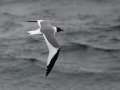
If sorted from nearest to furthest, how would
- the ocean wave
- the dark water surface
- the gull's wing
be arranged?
1. the gull's wing
2. the dark water surface
3. the ocean wave

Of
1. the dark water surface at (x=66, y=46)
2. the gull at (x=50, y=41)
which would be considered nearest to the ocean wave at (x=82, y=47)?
the dark water surface at (x=66, y=46)

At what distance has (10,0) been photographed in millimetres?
15180

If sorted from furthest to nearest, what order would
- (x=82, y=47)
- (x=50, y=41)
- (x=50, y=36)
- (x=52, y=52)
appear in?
(x=82, y=47) → (x=50, y=36) → (x=50, y=41) → (x=52, y=52)

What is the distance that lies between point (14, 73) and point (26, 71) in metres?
0.27

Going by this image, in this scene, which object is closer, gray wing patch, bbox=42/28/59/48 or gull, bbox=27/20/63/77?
gull, bbox=27/20/63/77

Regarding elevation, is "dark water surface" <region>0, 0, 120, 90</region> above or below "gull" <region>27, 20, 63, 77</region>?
below

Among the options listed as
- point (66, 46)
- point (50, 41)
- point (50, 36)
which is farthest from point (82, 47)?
point (50, 41)

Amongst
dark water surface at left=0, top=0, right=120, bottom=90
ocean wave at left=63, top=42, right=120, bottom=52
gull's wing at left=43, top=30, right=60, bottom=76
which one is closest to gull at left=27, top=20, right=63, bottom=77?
gull's wing at left=43, top=30, right=60, bottom=76

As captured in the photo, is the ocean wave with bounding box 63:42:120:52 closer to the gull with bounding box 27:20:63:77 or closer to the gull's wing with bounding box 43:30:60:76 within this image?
the gull with bounding box 27:20:63:77

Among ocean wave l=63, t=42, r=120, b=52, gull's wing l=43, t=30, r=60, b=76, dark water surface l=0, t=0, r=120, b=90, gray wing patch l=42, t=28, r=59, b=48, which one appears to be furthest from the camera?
ocean wave l=63, t=42, r=120, b=52

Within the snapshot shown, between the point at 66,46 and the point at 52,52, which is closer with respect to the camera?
the point at 52,52

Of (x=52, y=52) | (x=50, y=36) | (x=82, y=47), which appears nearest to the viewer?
(x=52, y=52)

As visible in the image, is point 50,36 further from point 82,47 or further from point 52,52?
point 82,47

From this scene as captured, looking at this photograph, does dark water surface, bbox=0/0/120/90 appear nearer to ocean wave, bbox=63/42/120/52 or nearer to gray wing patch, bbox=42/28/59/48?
ocean wave, bbox=63/42/120/52
